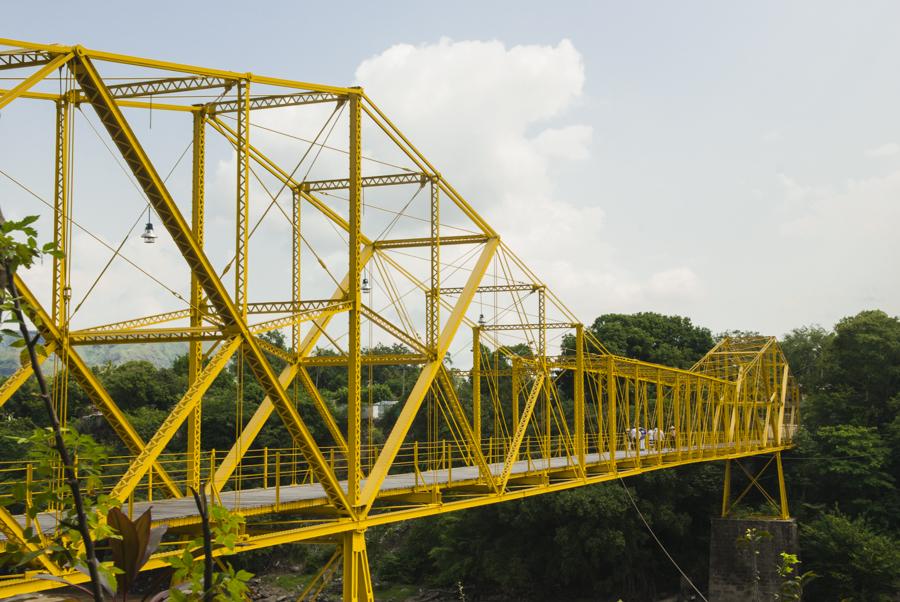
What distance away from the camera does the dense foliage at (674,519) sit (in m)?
36.1

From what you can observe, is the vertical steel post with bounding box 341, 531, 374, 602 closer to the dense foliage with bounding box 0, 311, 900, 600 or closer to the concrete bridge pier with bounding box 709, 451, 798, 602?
the dense foliage with bounding box 0, 311, 900, 600

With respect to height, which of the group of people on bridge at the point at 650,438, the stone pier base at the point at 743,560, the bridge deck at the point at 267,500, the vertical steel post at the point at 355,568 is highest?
the group of people on bridge at the point at 650,438

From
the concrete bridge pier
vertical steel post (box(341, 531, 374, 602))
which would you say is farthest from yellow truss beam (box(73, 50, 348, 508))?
the concrete bridge pier

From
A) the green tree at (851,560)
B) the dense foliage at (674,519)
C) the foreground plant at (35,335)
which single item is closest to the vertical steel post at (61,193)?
the foreground plant at (35,335)

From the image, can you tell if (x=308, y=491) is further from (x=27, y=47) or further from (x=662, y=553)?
(x=662, y=553)

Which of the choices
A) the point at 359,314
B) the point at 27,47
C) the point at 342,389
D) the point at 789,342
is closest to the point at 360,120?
the point at 359,314

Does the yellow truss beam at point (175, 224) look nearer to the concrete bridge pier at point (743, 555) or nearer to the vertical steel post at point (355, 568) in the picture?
the vertical steel post at point (355, 568)

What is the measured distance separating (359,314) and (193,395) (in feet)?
13.2

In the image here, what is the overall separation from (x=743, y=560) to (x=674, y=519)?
291cm

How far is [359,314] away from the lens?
15625mm

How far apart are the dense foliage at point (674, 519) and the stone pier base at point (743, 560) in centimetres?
81

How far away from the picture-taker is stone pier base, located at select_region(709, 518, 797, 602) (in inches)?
1448

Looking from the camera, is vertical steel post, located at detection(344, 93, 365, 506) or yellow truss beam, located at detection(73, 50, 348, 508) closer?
yellow truss beam, located at detection(73, 50, 348, 508)

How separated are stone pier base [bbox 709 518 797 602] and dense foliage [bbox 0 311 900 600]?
0.81m
